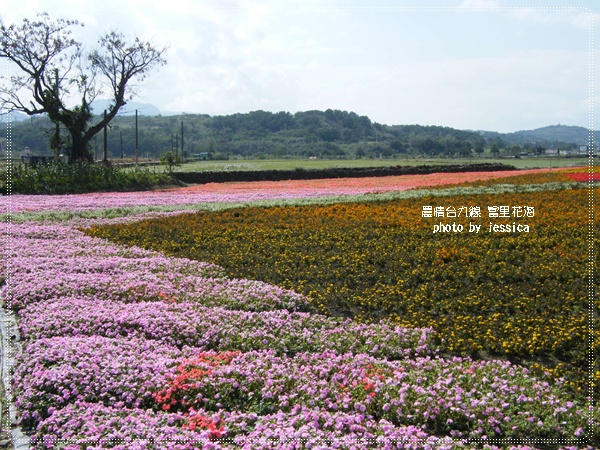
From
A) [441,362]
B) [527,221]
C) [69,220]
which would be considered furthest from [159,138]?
[441,362]

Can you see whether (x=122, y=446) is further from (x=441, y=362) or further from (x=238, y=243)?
(x=238, y=243)

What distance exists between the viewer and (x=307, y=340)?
8.17 m

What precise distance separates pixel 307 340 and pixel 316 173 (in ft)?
129

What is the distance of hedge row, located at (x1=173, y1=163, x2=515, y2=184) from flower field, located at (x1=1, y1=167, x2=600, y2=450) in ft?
94.7

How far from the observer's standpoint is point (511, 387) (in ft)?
21.7

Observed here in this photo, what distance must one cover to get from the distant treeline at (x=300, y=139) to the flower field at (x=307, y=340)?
261 feet

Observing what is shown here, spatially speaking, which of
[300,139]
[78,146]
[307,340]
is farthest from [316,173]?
[300,139]

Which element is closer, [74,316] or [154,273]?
[74,316]

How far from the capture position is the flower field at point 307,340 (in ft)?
19.1

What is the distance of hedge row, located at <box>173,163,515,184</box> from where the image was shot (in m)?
43.6

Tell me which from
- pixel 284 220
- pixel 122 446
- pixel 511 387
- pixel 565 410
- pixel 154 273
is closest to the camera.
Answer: pixel 122 446

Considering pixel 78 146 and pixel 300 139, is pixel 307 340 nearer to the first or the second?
pixel 78 146

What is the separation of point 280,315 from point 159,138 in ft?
357

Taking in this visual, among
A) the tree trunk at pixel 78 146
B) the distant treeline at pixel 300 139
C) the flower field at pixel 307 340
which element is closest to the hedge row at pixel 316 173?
the tree trunk at pixel 78 146
